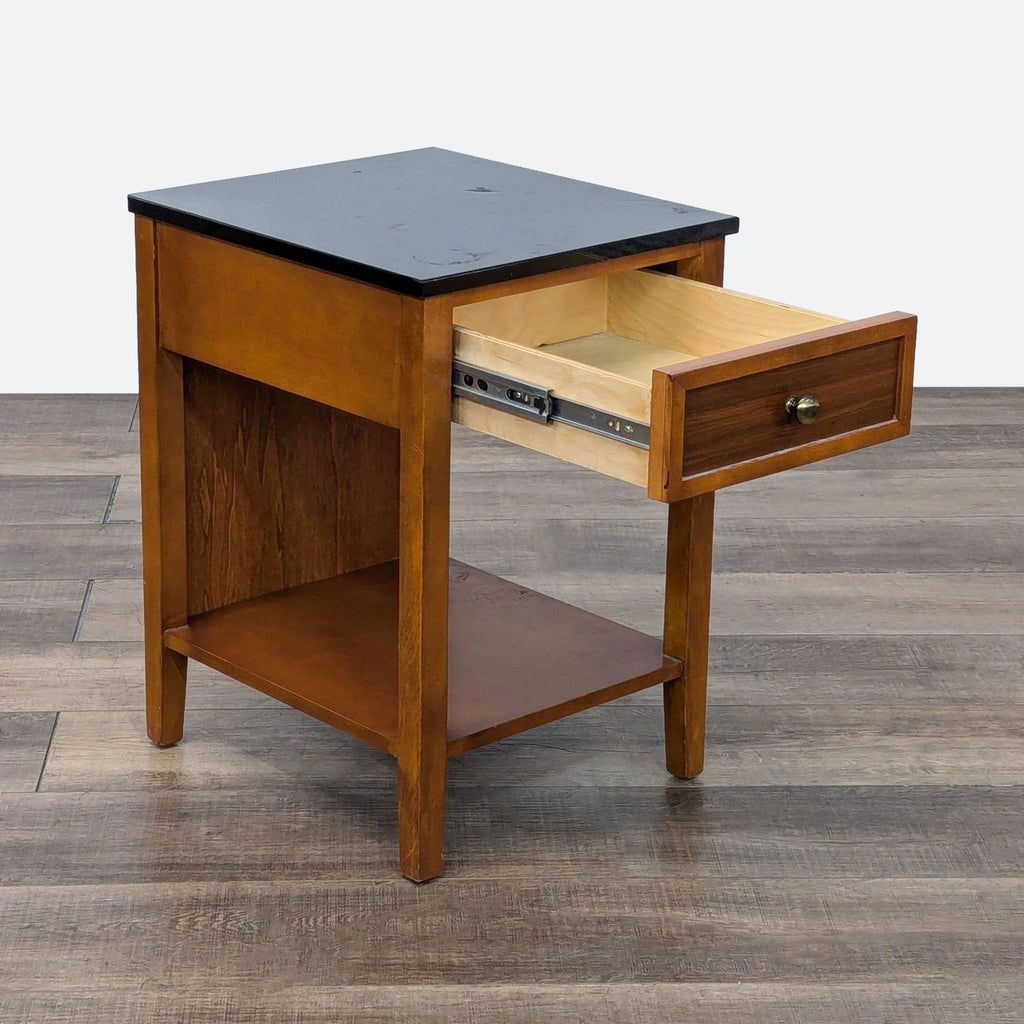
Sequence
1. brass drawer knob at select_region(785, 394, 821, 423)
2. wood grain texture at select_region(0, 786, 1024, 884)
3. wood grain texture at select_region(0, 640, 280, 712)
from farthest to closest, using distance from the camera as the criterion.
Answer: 1. wood grain texture at select_region(0, 640, 280, 712)
2. wood grain texture at select_region(0, 786, 1024, 884)
3. brass drawer knob at select_region(785, 394, 821, 423)

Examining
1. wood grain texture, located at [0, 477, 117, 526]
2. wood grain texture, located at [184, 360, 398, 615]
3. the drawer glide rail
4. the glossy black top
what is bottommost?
wood grain texture, located at [0, 477, 117, 526]

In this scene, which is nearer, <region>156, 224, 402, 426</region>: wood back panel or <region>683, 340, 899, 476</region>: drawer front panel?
<region>683, 340, 899, 476</region>: drawer front panel

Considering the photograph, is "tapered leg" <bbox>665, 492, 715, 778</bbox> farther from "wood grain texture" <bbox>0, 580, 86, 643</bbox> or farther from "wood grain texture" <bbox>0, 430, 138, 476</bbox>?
"wood grain texture" <bbox>0, 430, 138, 476</bbox>

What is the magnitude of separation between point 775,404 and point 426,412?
1.17ft

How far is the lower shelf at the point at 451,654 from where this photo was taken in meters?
2.16

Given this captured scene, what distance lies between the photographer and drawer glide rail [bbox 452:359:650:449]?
1.80 meters

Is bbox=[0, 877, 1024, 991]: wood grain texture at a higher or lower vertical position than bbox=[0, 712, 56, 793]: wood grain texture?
higher

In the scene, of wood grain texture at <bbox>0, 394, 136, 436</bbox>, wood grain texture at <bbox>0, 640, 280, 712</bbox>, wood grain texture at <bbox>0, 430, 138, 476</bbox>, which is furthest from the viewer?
wood grain texture at <bbox>0, 394, 136, 436</bbox>

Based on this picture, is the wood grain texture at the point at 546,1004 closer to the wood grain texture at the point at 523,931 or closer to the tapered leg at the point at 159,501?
the wood grain texture at the point at 523,931

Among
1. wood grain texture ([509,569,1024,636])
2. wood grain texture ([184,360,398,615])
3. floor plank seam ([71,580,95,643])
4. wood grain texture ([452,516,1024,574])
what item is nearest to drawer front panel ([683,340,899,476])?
wood grain texture ([184,360,398,615])

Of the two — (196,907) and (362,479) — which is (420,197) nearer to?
(362,479)

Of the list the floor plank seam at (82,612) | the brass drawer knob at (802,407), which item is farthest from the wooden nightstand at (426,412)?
the floor plank seam at (82,612)

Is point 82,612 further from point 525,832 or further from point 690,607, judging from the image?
point 690,607

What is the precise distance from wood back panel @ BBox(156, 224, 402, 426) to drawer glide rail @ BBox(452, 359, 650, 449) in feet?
0.25
